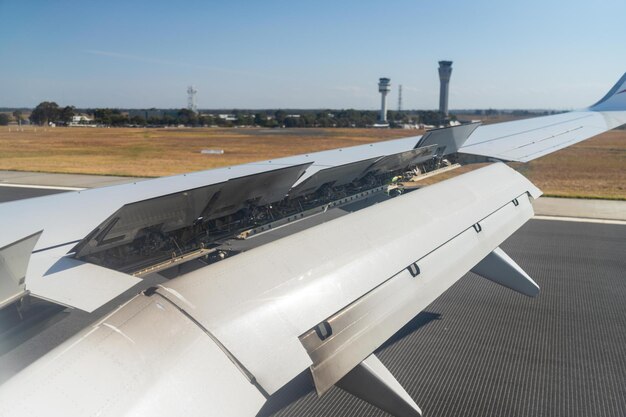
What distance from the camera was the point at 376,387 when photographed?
2.82m

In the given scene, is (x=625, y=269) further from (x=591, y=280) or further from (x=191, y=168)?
(x=191, y=168)

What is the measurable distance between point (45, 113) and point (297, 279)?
8346 centimetres

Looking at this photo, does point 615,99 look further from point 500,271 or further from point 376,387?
point 376,387

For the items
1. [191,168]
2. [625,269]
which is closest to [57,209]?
[625,269]

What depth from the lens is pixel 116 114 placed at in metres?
85.4

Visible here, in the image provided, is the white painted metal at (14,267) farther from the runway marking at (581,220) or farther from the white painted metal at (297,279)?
the runway marking at (581,220)

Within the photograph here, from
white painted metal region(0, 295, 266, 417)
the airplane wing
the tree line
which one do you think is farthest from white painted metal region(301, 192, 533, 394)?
the tree line

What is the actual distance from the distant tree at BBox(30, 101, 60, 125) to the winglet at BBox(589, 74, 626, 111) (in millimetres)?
76674

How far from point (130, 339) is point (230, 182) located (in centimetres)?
286

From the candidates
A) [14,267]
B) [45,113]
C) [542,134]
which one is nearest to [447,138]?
[542,134]

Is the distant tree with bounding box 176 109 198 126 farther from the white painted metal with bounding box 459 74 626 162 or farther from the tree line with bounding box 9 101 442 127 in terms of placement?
the white painted metal with bounding box 459 74 626 162

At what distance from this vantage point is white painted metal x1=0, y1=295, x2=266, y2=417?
1557 mm

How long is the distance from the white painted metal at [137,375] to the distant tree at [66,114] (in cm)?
8486

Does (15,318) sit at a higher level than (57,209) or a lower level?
lower
